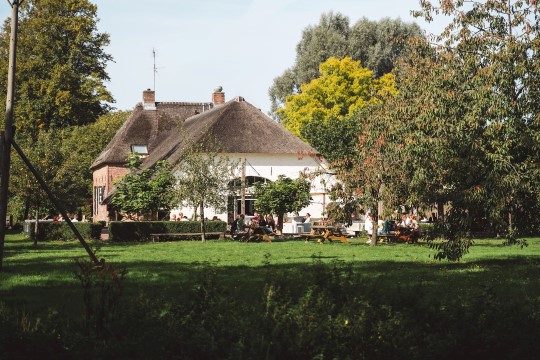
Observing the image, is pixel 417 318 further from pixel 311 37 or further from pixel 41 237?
pixel 311 37

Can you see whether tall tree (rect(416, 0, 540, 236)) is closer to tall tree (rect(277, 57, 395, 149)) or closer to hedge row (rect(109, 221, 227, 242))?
hedge row (rect(109, 221, 227, 242))

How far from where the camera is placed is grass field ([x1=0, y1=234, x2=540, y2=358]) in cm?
663

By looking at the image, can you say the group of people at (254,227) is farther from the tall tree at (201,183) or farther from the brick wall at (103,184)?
the brick wall at (103,184)

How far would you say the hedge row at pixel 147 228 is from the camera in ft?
113

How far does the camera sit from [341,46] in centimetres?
6662

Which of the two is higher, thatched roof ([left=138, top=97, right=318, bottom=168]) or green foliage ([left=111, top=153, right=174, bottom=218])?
thatched roof ([left=138, top=97, right=318, bottom=168])

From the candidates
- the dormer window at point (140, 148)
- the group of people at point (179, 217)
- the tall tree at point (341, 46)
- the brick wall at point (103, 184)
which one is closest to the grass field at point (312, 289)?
the group of people at point (179, 217)

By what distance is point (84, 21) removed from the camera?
55.8m

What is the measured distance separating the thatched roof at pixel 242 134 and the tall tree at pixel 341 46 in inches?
739

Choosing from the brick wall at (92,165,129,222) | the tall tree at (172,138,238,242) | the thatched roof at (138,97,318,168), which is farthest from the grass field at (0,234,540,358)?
the brick wall at (92,165,129,222)

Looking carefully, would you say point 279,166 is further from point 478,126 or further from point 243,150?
point 478,126

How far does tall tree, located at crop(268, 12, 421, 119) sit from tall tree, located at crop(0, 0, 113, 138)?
682 inches

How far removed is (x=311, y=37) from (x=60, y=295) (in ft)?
191

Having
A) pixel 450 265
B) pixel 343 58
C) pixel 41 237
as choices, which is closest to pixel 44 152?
pixel 41 237
